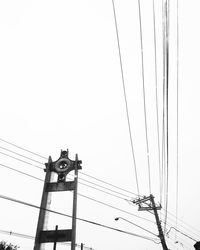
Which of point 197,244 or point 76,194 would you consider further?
point 197,244

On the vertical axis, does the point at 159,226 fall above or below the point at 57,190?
below

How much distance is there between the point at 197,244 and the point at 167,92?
53.3ft

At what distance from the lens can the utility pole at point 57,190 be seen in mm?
9031

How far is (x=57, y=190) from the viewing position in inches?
425

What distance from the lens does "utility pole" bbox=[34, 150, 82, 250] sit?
903 cm

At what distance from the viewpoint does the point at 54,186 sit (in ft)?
36.0

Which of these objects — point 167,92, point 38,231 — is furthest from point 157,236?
point 167,92

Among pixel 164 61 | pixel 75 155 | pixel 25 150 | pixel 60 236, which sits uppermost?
pixel 75 155

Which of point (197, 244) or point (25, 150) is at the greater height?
point (25, 150)

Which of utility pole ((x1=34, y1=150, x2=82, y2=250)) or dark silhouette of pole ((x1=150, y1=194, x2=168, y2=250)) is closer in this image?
utility pole ((x1=34, y1=150, x2=82, y2=250))

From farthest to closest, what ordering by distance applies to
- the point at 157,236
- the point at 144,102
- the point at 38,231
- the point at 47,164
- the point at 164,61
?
the point at 157,236, the point at 47,164, the point at 38,231, the point at 144,102, the point at 164,61

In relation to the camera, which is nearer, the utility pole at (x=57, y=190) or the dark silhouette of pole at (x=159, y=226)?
the utility pole at (x=57, y=190)

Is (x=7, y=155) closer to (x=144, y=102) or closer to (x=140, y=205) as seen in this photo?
(x=144, y=102)

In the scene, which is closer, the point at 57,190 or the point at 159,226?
the point at 57,190
